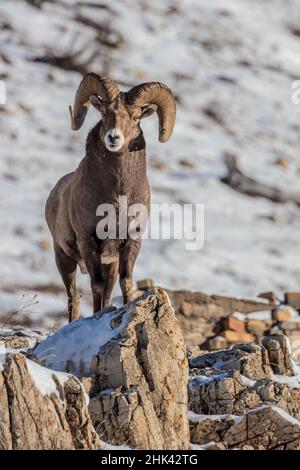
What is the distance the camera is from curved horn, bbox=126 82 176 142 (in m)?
10.1

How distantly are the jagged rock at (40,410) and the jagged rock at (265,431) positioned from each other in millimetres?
1143

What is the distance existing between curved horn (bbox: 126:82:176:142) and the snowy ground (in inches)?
294

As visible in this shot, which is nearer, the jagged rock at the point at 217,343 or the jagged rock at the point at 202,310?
the jagged rock at the point at 217,343

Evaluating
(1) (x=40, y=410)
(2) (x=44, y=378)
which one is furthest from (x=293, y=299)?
(1) (x=40, y=410)

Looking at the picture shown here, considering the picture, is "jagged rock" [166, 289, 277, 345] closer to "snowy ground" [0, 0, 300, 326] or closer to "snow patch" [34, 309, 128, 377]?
"snowy ground" [0, 0, 300, 326]

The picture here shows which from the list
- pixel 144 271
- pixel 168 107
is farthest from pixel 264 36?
pixel 168 107

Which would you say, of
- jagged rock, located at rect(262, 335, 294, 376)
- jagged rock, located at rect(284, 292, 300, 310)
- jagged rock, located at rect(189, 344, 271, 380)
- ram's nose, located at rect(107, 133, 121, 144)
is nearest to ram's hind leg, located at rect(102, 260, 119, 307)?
ram's nose, located at rect(107, 133, 121, 144)

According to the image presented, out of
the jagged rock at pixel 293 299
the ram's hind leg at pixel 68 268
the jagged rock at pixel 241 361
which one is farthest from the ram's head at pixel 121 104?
the jagged rock at pixel 293 299

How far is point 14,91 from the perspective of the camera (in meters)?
36.4

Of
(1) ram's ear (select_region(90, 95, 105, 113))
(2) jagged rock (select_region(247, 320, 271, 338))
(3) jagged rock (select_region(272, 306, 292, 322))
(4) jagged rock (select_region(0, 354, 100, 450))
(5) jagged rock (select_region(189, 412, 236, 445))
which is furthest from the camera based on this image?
(3) jagged rock (select_region(272, 306, 292, 322))

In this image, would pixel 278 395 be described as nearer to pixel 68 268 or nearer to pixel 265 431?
pixel 265 431

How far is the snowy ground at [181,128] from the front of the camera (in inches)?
990

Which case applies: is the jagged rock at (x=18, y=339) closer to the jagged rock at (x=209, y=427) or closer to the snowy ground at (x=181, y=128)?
the jagged rock at (x=209, y=427)

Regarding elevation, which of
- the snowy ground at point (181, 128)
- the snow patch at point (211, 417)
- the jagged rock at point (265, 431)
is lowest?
the jagged rock at point (265, 431)
